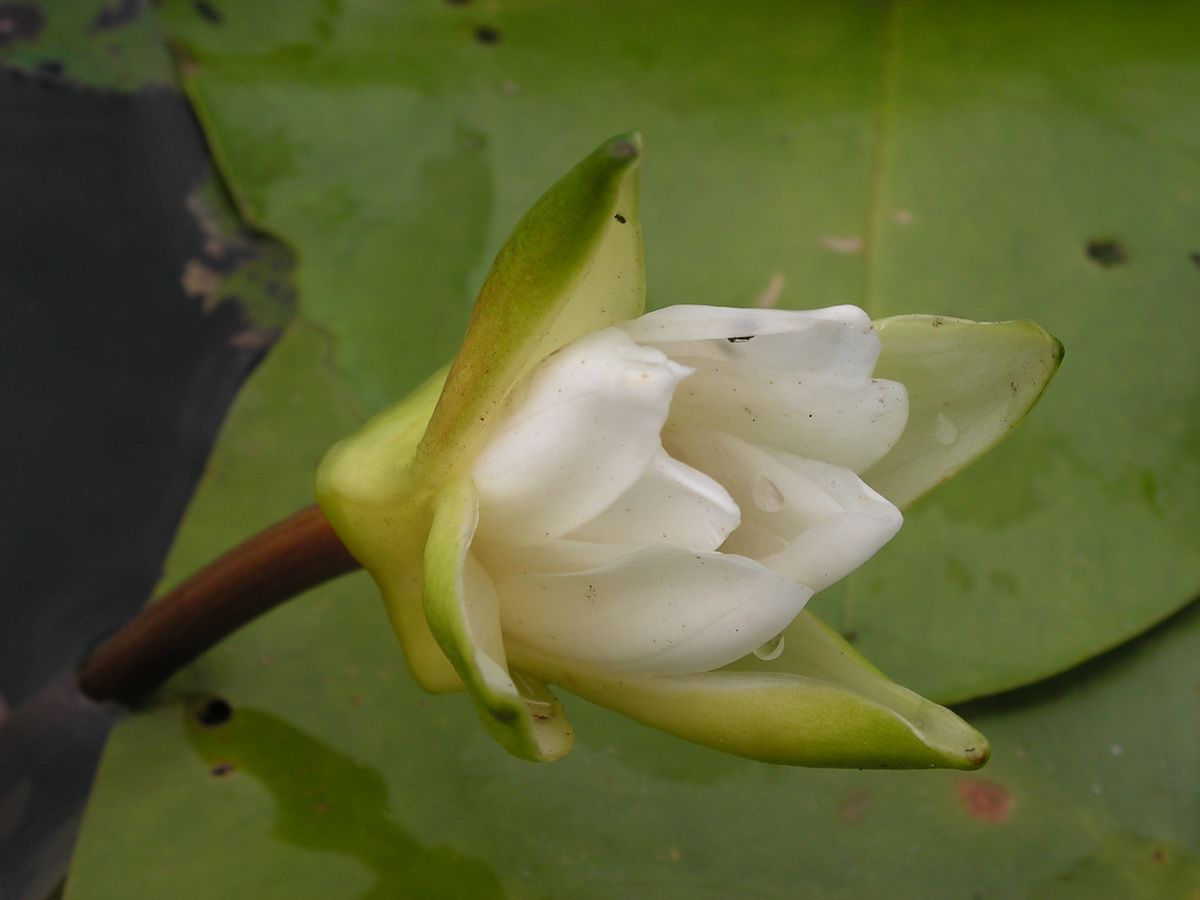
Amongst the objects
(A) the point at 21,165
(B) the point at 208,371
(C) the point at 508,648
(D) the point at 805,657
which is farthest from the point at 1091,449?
(A) the point at 21,165

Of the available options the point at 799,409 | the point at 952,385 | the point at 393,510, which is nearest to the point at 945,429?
the point at 952,385

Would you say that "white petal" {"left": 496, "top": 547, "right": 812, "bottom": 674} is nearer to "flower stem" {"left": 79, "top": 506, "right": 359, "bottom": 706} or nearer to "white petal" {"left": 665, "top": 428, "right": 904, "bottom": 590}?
"white petal" {"left": 665, "top": 428, "right": 904, "bottom": 590}

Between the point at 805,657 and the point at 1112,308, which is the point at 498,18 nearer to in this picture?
the point at 1112,308

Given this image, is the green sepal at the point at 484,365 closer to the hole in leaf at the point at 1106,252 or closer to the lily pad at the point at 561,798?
the lily pad at the point at 561,798

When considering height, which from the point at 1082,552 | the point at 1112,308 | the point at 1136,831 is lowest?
the point at 1136,831

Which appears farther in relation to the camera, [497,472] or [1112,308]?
[1112,308]

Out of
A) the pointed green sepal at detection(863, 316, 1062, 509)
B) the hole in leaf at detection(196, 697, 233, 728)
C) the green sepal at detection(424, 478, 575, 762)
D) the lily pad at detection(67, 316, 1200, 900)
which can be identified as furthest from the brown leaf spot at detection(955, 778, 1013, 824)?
the hole in leaf at detection(196, 697, 233, 728)

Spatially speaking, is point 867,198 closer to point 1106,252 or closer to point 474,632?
point 1106,252
